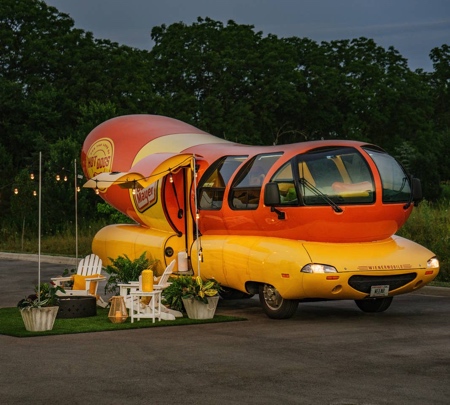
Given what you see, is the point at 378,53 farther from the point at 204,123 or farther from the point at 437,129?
the point at 204,123

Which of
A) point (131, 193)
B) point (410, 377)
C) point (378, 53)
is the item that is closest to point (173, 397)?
point (410, 377)

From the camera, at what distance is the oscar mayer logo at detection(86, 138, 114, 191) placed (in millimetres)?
22469

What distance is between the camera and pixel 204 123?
66750 millimetres

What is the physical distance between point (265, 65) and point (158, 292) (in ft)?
187

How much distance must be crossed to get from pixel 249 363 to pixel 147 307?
203 inches

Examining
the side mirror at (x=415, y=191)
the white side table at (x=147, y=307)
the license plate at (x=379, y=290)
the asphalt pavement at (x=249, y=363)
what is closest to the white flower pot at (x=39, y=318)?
the asphalt pavement at (x=249, y=363)

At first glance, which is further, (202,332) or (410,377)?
(202,332)

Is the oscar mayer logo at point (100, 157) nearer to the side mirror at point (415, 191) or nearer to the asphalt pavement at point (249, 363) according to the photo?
the asphalt pavement at point (249, 363)

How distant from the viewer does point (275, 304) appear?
55.1ft

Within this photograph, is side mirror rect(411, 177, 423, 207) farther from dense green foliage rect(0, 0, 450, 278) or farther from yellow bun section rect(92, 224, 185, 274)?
dense green foliage rect(0, 0, 450, 278)

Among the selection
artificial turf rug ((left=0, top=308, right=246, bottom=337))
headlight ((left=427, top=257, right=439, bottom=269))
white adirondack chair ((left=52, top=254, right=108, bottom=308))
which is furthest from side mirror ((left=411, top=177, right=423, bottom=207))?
white adirondack chair ((left=52, top=254, right=108, bottom=308))

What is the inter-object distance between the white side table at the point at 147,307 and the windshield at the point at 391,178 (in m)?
3.73

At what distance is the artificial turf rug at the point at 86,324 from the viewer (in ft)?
49.9

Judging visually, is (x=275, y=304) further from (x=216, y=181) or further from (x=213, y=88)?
(x=213, y=88)
